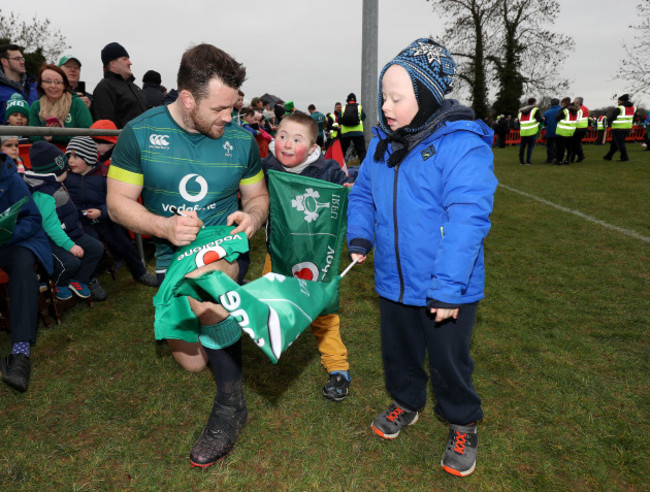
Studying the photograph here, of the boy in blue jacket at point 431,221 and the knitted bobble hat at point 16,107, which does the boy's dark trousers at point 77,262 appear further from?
the boy in blue jacket at point 431,221

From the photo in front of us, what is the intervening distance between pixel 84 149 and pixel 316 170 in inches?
127

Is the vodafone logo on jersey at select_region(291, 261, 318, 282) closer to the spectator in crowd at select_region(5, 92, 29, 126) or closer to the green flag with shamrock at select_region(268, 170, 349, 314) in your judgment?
the green flag with shamrock at select_region(268, 170, 349, 314)

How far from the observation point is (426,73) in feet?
6.74

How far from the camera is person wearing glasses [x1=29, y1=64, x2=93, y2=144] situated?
5363 mm

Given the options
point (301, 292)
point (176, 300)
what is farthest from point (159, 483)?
point (301, 292)

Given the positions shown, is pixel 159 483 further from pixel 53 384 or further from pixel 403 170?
pixel 403 170

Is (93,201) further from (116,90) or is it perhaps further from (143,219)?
(143,219)

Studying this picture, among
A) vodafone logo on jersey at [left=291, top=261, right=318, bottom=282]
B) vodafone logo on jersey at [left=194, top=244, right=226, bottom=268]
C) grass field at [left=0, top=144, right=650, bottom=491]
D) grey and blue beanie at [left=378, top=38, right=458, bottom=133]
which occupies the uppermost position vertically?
grey and blue beanie at [left=378, top=38, right=458, bottom=133]

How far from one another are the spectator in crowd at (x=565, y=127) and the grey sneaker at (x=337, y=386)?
14.8 m

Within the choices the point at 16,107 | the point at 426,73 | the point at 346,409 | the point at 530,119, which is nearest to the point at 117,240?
the point at 16,107

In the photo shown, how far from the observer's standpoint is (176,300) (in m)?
2.22

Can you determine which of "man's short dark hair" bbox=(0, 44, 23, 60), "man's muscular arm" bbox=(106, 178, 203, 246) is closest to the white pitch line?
"man's muscular arm" bbox=(106, 178, 203, 246)

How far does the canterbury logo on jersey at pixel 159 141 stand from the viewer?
7.66 ft

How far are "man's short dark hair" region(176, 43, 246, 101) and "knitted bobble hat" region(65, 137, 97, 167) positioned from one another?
10.5 ft
